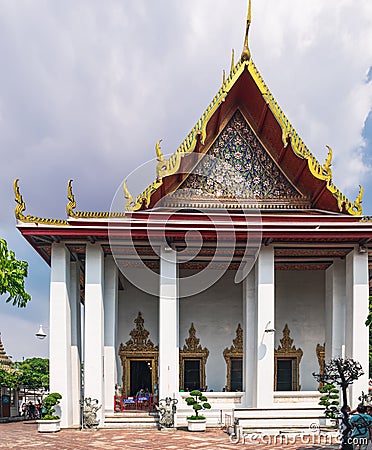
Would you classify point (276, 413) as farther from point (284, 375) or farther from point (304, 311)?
point (304, 311)

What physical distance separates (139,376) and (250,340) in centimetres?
412

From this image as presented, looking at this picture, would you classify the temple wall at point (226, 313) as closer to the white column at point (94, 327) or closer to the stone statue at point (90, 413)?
the white column at point (94, 327)

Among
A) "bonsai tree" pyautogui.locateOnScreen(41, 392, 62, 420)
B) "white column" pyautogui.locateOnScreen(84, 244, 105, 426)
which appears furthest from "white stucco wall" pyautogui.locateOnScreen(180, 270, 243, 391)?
"bonsai tree" pyautogui.locateOnScreen(41, 392, 62, 420)

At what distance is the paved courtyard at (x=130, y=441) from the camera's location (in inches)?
412

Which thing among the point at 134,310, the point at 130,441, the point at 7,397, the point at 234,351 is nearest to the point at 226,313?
the point at 234,351

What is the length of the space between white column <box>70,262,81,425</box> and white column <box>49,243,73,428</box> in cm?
56

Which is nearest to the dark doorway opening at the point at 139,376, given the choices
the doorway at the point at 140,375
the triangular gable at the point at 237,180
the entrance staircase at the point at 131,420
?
the doorway at the point at 140,375

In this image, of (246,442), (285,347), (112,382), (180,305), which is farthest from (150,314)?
(246,442)

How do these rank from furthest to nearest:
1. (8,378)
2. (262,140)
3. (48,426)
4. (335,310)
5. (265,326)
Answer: (8,378)
(262,140)
(335,310)
(265,326)
(48,426)

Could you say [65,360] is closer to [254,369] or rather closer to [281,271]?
[254,369]

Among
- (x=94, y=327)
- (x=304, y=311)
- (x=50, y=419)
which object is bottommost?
(x=50, y=419)

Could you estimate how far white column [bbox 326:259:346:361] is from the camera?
1506 cm

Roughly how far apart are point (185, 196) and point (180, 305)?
345cm

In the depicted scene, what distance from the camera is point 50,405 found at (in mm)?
13156
